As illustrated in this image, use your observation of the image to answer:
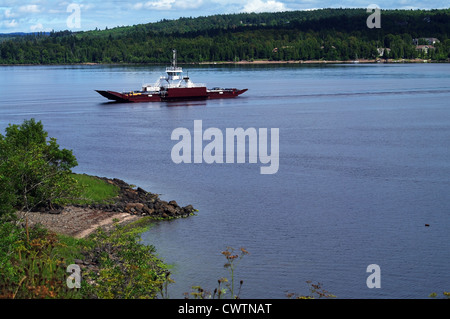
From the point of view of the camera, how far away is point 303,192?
142 feet

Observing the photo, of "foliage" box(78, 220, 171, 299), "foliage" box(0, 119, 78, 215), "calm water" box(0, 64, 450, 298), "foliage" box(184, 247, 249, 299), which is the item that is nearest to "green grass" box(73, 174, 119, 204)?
"foliage" box(0, 119, 78, 215)

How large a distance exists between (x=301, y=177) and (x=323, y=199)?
23.4ft

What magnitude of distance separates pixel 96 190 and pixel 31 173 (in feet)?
29.3

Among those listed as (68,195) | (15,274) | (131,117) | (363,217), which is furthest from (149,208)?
(131,117)

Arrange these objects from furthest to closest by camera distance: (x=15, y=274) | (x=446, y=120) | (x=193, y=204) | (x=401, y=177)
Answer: (x=446, y=120) < (x=401, y=177) < (x=193, y=204) < (x=15, y=274)

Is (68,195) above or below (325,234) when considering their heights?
above

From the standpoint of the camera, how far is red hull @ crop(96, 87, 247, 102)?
11244 cm

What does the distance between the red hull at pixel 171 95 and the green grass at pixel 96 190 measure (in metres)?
71.7

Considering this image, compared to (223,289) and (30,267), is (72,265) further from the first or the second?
(223,289)

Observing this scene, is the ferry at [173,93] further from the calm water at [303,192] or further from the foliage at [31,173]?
the foliage at [31,173]

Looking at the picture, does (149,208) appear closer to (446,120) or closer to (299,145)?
(299,145)

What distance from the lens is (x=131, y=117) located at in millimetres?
93312

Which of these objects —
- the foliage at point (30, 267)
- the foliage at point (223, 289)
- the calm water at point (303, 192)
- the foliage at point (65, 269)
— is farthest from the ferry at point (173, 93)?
the foliage at point (30, 267)

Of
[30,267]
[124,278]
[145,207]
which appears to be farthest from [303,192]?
[30,267]
